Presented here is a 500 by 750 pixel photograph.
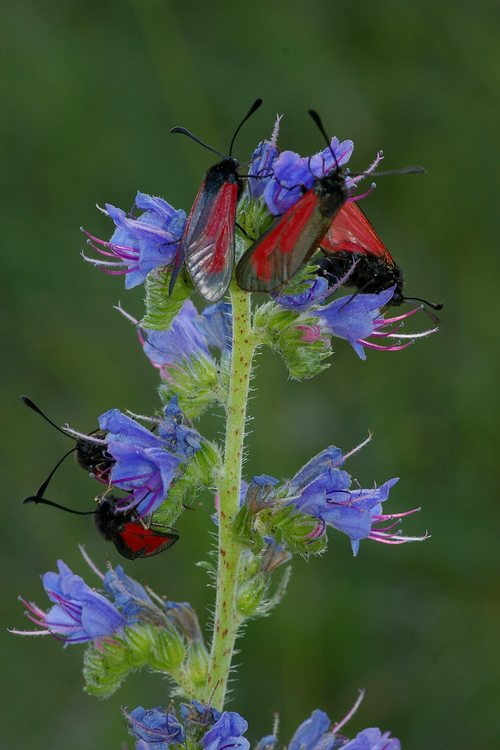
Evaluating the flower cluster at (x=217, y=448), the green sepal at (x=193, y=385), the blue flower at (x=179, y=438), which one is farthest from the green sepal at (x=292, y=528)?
the green sepal at (x=193, y=385)

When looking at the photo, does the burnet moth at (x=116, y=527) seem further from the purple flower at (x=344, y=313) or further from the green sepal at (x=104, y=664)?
the purple flower at (x=344, y=313)

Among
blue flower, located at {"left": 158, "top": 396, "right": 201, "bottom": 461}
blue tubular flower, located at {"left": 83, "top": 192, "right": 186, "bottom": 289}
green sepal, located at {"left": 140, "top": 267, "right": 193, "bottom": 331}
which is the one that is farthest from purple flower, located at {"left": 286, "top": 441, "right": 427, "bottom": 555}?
blue tubular flower, located at {"left": 83, "top": 192, "right": 186, "bottom": 289}

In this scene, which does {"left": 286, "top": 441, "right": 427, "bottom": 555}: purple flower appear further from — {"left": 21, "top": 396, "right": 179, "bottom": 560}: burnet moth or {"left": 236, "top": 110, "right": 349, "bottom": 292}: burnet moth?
{"left": 236, "top": 110, "right": 349, "bottom": 292}: burnet moth

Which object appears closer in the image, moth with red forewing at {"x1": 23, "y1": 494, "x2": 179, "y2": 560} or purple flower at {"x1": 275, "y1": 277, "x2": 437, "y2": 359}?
purple flower at {"x1": 275, "y1": 277, "x2": 437, "y2": 359}

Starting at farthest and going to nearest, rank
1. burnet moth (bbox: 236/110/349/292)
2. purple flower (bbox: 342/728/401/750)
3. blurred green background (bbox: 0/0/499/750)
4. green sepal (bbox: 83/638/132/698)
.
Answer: blurred green background (bbox: 0/0/499/750)
green sepal (bbox: 83/638/132/698)
purple flower (bbox: 342/728/401/750)
burnet moth (bbox: 236/110/349/292)

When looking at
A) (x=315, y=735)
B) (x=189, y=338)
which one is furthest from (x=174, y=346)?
(x=315, y=735)

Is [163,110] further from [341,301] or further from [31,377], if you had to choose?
[341,301]
